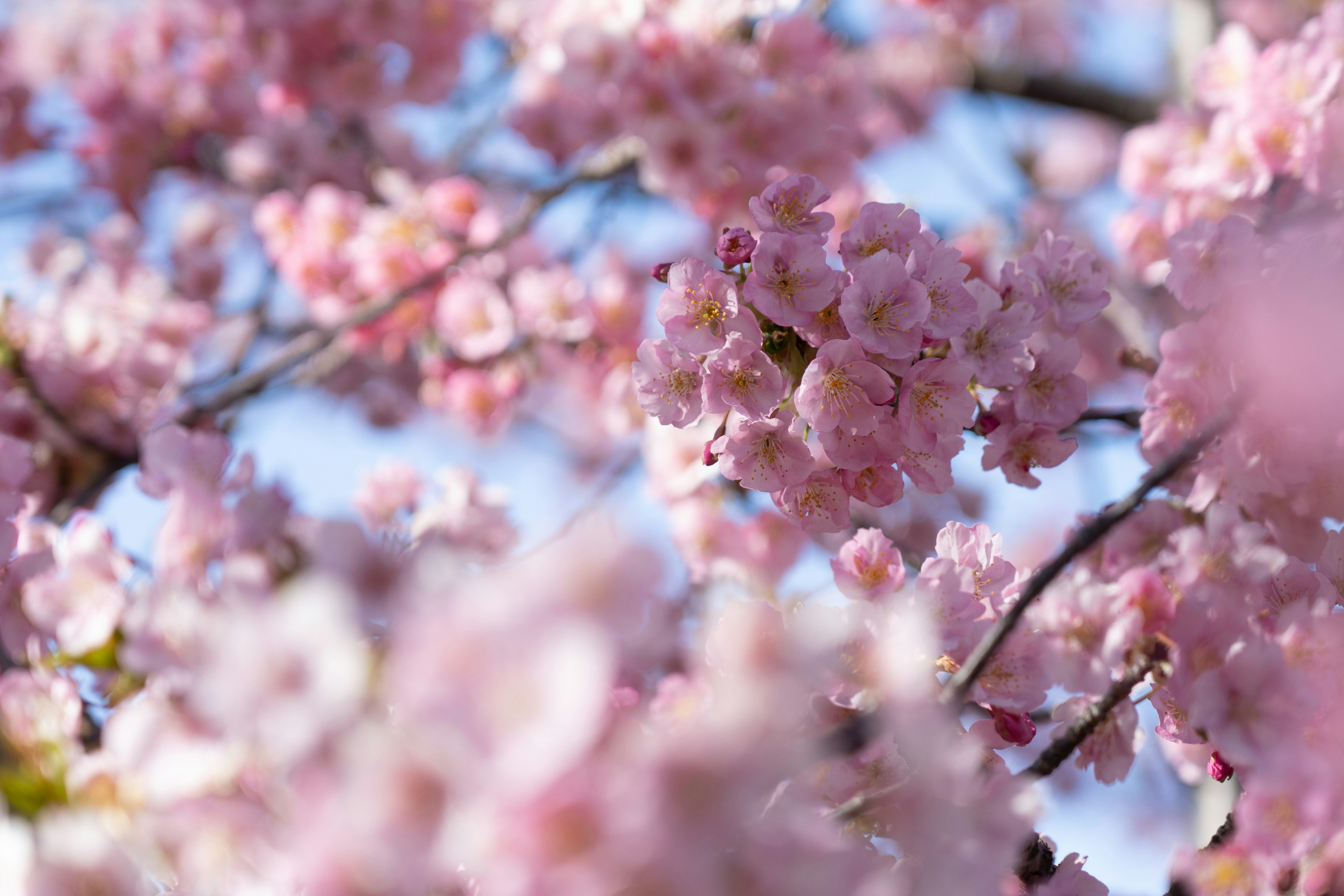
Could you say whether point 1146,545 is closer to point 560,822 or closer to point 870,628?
point 870,628

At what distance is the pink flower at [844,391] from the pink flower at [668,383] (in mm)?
154

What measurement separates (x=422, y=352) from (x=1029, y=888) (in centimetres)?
261

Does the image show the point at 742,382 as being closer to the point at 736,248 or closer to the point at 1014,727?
the point at 736,248

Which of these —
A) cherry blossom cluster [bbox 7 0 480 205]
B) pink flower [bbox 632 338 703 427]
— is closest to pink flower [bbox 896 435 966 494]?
pink flower [bbox 632 338 703 427]

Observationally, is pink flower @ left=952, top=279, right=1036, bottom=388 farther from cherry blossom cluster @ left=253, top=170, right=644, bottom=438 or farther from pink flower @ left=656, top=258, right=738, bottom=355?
cherry blossom cluster @ left=253, top=170, right=644, bottom=438

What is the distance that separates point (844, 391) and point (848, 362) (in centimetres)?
4

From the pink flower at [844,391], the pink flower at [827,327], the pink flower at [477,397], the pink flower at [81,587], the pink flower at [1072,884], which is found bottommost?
the pink flower at [477,397]

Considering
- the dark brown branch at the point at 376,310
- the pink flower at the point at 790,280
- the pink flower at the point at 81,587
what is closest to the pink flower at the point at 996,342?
the pink flower at the point at 790,280

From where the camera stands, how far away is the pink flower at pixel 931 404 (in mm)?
1198

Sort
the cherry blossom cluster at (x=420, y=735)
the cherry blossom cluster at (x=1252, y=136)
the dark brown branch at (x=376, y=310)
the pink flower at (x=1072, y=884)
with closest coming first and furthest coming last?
1. the cherry blossom cluster at (x=420, y=735)
2. the pink flower at (x=1072, y=884)
3. the cherry blossom cluster at (x=1252, y=136)
4. the dark brown branch at (x=376, y=310)

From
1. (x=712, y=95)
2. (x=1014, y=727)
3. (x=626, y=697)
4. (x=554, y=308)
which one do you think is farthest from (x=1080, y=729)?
(x=554, y=308)

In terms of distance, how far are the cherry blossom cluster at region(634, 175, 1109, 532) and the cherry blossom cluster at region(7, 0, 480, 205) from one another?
268 cm

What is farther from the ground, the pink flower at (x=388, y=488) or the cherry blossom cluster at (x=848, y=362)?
the cherry blossom cluster at (x=848, y=362)

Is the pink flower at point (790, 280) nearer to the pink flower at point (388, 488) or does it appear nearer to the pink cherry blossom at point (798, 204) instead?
the pink cherry blossom at point (798, 204)
